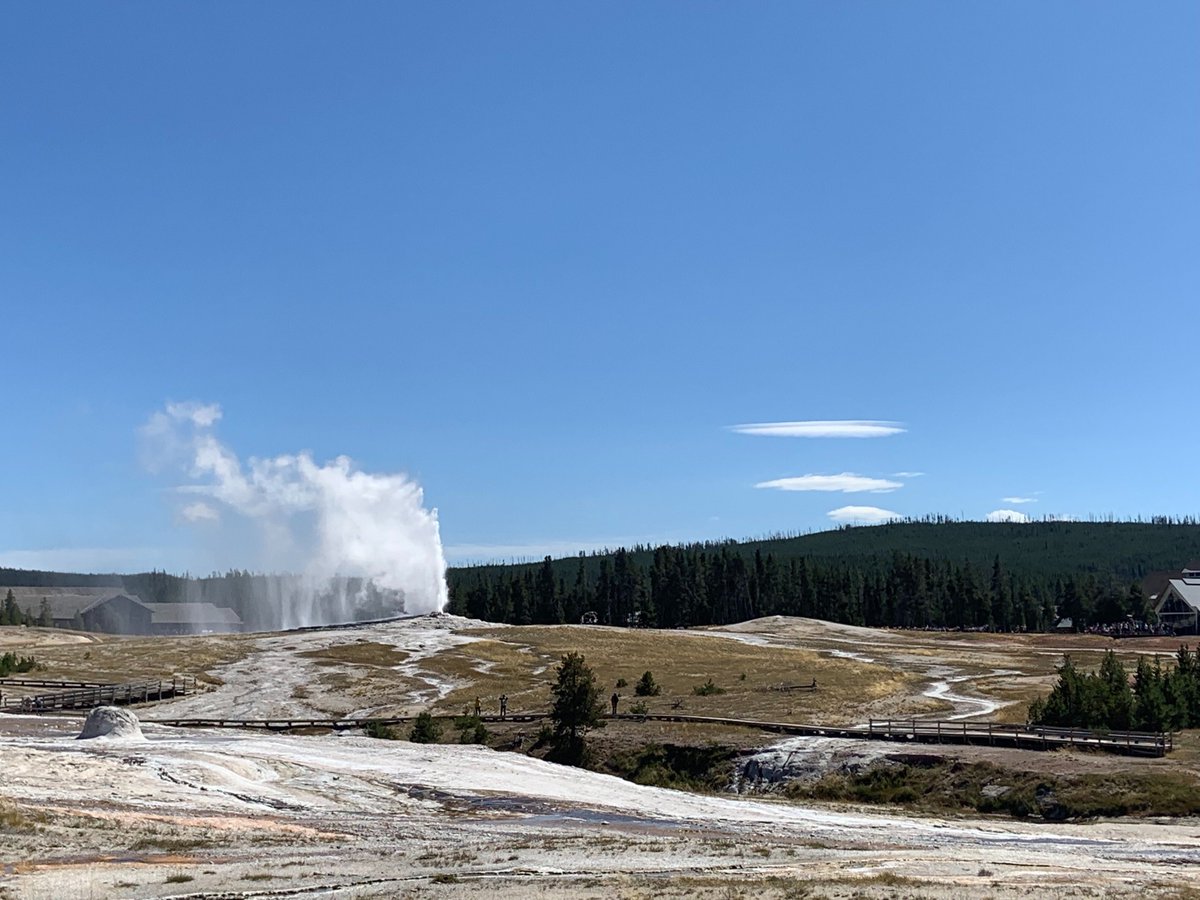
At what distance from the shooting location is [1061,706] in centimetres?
5778

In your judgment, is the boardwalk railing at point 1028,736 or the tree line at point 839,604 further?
the tree line at point 839,604

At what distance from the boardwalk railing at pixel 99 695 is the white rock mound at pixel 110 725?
1892cm

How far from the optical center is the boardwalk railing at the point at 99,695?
70812mm

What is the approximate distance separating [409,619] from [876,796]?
11246 centimetres

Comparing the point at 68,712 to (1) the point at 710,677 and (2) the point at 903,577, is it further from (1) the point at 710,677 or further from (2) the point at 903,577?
(2) the point at 903,577

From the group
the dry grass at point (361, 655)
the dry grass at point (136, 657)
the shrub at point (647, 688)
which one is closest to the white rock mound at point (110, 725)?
the dry grass at point (136, 657)

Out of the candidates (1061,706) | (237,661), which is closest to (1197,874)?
(1061,706)

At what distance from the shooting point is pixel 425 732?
Answer: 2432 inches

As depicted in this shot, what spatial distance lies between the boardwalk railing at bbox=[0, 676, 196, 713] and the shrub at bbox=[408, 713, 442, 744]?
22.0 m

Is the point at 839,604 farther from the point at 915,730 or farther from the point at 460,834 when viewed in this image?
the point at 460,834

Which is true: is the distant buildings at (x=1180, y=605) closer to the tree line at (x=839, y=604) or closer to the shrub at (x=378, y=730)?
the tree line at (x=839, y=604)

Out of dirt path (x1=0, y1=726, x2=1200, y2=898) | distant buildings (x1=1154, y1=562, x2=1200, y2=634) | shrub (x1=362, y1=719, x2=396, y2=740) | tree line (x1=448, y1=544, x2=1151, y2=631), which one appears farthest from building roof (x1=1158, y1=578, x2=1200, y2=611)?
dirt path (x1=0, y1=726, x2=1200, y2=898)

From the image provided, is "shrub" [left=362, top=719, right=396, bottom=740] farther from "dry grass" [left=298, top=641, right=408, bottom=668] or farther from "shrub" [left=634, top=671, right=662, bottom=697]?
"dry grass" [left=298, top=641, right=408, bottom=668]

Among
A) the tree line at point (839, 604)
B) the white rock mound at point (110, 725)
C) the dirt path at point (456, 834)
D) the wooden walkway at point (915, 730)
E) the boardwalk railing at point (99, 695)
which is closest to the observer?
the dirt path at point (456, 834)
